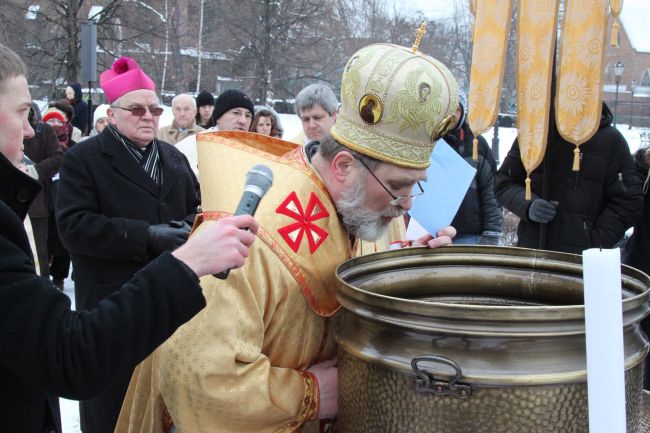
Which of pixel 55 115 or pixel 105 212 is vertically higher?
pixel 55 115

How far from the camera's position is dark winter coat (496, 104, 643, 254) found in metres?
3.84

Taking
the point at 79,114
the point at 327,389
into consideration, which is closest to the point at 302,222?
the point at 327,389

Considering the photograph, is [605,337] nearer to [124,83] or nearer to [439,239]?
[439,239]

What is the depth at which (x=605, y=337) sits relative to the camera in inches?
31.7

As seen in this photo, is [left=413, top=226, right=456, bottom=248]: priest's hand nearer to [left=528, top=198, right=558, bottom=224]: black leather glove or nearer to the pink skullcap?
the pink skullcap

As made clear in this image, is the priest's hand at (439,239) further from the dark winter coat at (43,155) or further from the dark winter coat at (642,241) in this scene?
the dark winter coat at (43,155)

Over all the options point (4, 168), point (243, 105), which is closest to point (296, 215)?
point (4, 168)

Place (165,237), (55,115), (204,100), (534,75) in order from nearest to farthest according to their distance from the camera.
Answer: (165,237), (534,75), (204,100), (55,115)

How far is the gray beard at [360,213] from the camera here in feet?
5.41

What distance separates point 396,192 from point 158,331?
690 millimetres

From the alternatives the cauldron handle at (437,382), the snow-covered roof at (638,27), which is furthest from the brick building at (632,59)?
the cauldron handle at (437,382)

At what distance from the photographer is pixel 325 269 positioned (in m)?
1.62

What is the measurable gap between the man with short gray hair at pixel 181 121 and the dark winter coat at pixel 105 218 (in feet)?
8.81

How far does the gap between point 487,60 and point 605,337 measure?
386cm
